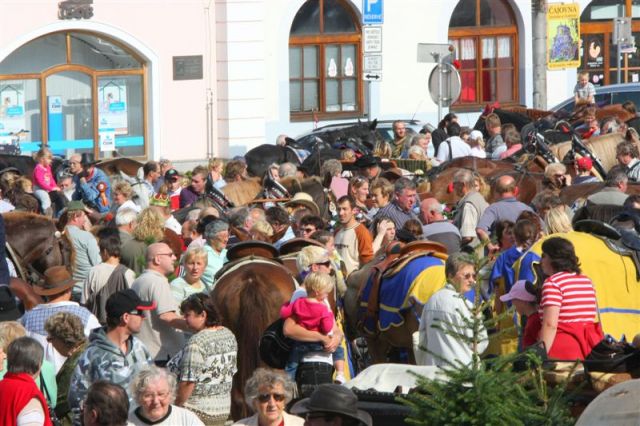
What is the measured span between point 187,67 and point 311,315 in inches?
768

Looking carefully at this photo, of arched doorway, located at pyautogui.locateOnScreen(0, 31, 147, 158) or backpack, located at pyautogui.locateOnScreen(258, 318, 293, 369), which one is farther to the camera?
arched doorway, located at pyautogui.locateOnScreen(0, 31, 147, 158)

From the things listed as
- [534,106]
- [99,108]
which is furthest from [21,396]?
[534,106]

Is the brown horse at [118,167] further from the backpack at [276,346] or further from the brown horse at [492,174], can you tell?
the backpack at [276,346]

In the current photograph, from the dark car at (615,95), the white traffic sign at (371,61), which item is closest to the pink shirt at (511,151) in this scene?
the white traffic sign at (371,61)

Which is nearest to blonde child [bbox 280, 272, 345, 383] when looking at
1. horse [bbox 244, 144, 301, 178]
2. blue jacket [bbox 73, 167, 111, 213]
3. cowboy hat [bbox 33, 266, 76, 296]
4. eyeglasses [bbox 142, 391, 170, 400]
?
cowboy hat [bbox 33, 266, 76, 296]

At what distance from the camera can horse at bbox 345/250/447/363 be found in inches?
403

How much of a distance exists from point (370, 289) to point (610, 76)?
28.4m

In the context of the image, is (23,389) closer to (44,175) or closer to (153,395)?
(153,395)

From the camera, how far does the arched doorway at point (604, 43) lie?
37.0 meters

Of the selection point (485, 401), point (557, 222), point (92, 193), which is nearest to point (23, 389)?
point (485, 401)

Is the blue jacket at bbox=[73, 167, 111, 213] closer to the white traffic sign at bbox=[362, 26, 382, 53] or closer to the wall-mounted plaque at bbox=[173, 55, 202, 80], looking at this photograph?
the white traffic sign at bbox=[362, 26, 382, 53]

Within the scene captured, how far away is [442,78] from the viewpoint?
77.2 ft

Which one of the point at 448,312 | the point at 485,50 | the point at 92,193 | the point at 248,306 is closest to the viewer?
the point at 448,312

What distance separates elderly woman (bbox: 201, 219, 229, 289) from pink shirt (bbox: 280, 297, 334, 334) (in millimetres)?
2036
